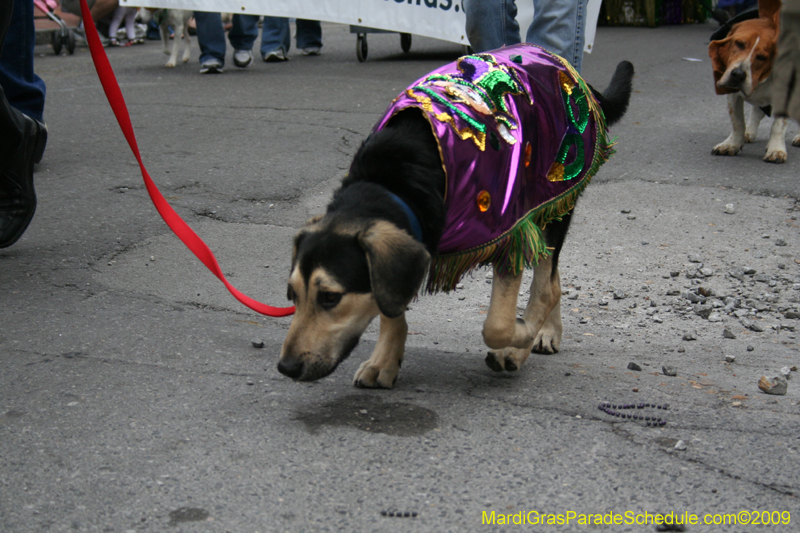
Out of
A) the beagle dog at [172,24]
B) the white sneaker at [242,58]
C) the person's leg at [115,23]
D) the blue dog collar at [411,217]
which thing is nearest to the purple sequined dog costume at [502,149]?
the blue dog collar at [411,217]

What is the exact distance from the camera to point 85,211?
4.46 metres

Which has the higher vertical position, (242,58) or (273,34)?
(273,34)

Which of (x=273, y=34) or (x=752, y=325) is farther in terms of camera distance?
(x=273, y=34)

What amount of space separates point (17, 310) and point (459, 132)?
2.02 m

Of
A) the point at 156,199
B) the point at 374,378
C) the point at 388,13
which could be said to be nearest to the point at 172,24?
the point at 388,13

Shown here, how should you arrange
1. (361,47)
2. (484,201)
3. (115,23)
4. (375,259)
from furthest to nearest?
(115,23) < (361,47) < (484,201) < (375,259)

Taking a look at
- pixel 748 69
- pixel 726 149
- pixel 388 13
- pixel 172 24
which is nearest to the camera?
pixel 748 69

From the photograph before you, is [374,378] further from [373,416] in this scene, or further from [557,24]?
[557,24]

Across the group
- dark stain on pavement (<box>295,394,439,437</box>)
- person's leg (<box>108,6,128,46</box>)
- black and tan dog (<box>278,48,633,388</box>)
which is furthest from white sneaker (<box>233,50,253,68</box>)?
dark stain on pavement (<box>295,394,439,437</box>)

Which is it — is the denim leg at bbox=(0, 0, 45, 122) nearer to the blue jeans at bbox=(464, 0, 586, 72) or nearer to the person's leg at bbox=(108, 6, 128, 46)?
the blue jeans at bbox=(464, 0, 586, 72)

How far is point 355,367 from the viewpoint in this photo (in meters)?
2.87

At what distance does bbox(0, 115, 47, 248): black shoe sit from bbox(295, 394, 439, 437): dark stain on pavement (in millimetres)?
2077

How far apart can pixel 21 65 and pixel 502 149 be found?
111 inches

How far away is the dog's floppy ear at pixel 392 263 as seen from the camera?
2.19 metres
